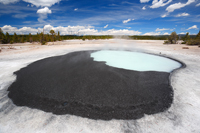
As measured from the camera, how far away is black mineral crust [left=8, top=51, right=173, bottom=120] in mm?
2902

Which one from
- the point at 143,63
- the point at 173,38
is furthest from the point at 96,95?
the point at 173,38

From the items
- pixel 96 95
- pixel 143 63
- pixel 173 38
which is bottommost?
pixel 96 95

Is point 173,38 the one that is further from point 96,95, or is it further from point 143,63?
point 96,95

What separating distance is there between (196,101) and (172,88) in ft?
2.90

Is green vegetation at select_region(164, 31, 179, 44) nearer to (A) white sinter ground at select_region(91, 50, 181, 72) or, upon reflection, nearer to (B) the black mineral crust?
(A) white sinter ground at select_region(91, 50, 181, 72)

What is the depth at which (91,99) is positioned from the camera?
3.38 metres

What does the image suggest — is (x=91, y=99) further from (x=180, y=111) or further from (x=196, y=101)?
(x=196, y=101)

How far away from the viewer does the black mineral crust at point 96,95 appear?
2.90 meters

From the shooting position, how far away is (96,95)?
360 cm

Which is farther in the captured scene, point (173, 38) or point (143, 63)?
point (173, 38)

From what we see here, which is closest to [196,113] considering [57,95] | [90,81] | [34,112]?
[90,81]

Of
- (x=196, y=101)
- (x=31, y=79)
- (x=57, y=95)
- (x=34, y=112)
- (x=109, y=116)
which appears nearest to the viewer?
(x=109, y=116)

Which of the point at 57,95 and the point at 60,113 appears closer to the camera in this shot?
the point at 60,113

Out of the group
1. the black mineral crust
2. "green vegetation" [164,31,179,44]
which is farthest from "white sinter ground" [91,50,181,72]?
"green vegetation" [164,31,179,44]
